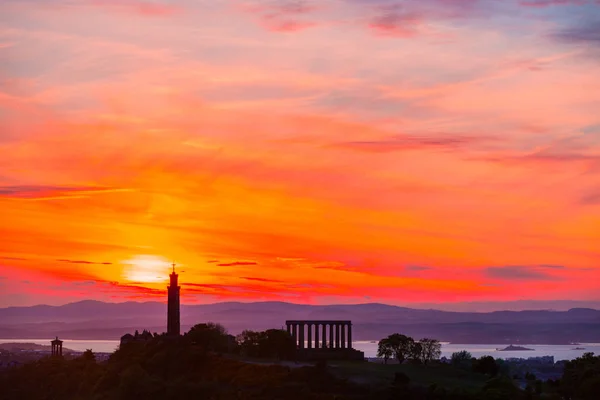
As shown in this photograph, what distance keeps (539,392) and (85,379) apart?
89.7 meters

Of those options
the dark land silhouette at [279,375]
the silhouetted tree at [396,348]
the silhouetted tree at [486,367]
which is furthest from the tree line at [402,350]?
the silhouetted tree at [486,367]

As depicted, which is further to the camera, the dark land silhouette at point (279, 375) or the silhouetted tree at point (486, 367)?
the silhouetted tree at point (486, 367)

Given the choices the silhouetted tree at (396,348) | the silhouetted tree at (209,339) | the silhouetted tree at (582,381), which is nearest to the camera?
the silhouetted tree at (582,381)

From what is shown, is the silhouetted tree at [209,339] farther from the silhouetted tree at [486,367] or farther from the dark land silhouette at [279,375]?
the silhouetted tree at [486,367]

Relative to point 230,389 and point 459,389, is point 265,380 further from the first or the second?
point 459,389

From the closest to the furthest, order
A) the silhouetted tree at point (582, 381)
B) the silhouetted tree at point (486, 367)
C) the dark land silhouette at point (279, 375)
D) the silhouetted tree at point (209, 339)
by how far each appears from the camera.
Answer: the dark land silhouette at point (279, 375)
the silhouetted tree at point (582, 381)
the silhouetted tree at point (486, 367)
the silhouetted tree at point (209, 339)

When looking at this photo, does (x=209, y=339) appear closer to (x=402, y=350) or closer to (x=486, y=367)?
(x=402, y=350)

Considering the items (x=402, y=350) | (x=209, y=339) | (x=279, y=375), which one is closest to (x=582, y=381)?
(x=402, y=350)

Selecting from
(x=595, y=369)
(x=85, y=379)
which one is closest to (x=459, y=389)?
(x=595, y=369)

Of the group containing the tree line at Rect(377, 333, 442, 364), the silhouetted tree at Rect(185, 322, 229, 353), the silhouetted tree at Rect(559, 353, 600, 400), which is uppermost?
the silhouetted tree at Rect(185, 322, 229, 353)

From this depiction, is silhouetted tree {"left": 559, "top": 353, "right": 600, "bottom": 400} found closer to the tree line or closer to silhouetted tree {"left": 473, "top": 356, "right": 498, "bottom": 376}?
silhouetted tree {"left": 473, "top": 356, "right": 498, "bottom": 376}

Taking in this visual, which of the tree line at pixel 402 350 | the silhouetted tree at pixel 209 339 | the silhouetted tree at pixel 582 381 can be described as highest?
the silhouetted tree at pixel 209 339

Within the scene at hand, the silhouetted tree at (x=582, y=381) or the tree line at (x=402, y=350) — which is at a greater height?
the tree line at (x=402, y=350)

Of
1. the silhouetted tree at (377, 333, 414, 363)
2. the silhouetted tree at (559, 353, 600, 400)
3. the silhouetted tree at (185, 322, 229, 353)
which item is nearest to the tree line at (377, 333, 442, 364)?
the silhouetted tree at (377, 333, 414, 363)
